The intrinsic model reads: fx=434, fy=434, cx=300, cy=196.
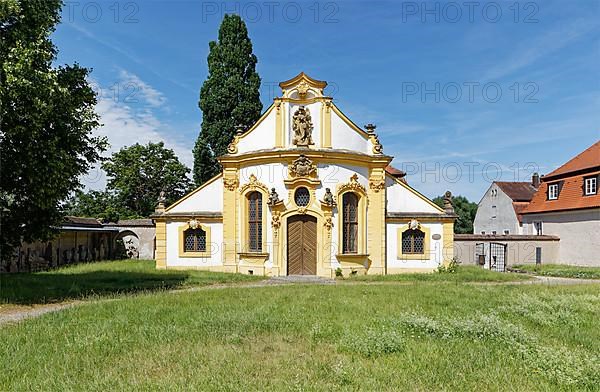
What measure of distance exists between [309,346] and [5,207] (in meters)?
9.06

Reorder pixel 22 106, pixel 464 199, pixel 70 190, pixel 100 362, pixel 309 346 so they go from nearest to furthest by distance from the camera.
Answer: pixel 100 362
pixel 309 346
pixel 22 106
pixel 70 190
pixel 464 199

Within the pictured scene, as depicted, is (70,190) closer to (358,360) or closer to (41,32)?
(41,32)

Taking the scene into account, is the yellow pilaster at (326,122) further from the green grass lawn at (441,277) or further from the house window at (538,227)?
the house window at (538,227)

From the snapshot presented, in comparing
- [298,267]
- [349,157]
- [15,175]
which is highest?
[349,157]

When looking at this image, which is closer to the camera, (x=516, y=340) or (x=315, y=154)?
(x=516, y=340)

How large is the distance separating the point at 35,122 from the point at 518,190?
38.6 meters

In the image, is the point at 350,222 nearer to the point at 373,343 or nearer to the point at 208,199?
the point at 208,199

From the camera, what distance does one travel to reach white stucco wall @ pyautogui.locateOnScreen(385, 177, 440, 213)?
20844 millimetres

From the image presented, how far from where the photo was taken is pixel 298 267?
63.2 ft

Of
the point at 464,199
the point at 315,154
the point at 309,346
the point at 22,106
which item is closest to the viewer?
the point at 309,346

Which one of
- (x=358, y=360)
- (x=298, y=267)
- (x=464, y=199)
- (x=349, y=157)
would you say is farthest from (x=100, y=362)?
(x=464, y=199)

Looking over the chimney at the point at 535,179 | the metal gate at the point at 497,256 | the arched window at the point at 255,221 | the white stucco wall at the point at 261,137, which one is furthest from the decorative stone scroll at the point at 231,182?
the chimney at the point at 535,179

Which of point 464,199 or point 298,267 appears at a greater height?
point 464,199

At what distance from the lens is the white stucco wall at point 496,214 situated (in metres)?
37.2
